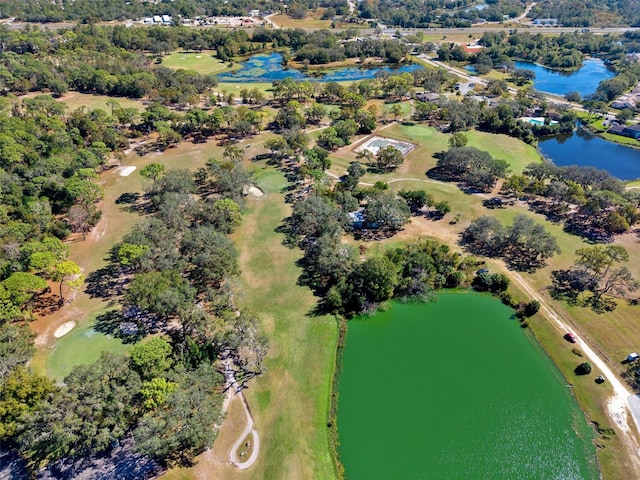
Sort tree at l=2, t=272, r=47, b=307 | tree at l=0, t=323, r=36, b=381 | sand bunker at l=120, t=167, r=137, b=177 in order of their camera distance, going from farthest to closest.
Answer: sand bunker at l=120, t=167, r=137, b=177 < tree at l=2, t=272, r=47, b=307 < tree at l=0, t=323, r=36, b=381

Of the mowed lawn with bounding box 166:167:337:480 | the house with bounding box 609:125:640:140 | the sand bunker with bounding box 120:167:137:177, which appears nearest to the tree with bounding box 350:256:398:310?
the mowed lawn with bounding box 166:167:337:480

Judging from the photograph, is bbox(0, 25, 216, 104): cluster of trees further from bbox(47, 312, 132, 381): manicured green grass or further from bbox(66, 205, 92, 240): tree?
bbox(47, 312, 132, 381): manicured green grass

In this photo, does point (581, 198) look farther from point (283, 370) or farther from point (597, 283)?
point (283, 370)

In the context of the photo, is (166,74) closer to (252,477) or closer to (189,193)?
(189,193)

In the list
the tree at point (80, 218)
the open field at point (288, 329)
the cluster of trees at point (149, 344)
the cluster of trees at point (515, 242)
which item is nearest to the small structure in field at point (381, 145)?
the open field at point (288, 329)

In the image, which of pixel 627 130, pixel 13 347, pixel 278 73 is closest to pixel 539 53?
pixel 627 130

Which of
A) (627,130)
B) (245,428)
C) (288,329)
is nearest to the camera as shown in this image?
(245,428)
